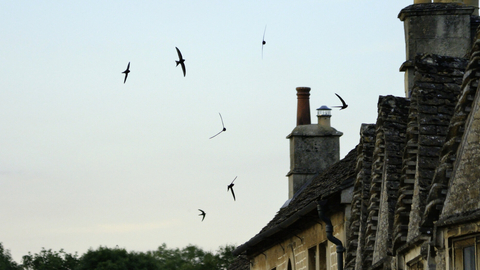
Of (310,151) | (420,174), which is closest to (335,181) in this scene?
Answer: (310,151)

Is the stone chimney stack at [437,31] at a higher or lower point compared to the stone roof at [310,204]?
higher

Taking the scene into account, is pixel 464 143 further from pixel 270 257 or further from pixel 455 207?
pixel 270 257

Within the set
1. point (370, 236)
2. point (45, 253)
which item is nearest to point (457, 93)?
point (370, 236)

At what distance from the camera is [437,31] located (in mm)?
16547

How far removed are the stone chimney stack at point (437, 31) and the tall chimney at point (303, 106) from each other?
14.4 m

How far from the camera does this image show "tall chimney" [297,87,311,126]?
31.1 metres

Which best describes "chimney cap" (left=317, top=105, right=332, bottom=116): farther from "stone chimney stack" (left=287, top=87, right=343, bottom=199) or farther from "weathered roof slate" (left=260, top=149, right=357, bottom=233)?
"weathered roof slate" (left=260, top=149, right=357, bottom=233)

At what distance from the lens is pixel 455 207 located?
10195mm

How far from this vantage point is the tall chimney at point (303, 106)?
1223 inches

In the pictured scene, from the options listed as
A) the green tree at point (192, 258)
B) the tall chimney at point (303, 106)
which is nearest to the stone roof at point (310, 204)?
the tall chimney at point (303, 106)

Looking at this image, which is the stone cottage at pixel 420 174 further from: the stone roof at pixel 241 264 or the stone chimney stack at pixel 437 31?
the stone roof at pixel 241 264

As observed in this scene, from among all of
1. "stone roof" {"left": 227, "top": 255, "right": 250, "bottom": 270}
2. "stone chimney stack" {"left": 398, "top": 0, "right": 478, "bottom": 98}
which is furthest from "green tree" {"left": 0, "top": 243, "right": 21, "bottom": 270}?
"stone chimney stack" {"left": 398, "top": 0, "right": 478, "bottom": 98}

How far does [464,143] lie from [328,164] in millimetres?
18571

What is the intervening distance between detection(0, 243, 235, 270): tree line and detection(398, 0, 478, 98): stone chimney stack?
155ft
